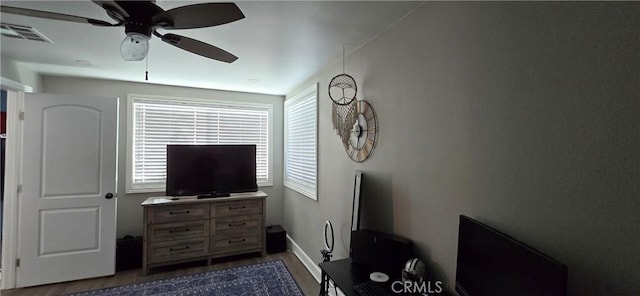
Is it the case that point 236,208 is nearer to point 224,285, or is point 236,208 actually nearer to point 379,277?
point 224,285

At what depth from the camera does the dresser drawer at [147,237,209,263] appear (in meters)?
3.17

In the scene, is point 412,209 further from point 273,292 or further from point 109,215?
point 109,215

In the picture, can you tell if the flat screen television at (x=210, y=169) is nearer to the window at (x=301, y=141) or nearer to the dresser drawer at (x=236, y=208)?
the dresser drawer at (x=236, y=208)

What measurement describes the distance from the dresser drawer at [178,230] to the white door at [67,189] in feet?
1.49

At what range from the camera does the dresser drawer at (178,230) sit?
10.4 ft

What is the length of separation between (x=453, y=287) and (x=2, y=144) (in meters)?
5.23

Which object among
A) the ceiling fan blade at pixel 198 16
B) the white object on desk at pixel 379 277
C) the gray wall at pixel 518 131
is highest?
the ceiling fan blade at pixel 198 16

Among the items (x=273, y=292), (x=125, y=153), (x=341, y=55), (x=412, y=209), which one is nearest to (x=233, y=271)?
(x=273, y=292)

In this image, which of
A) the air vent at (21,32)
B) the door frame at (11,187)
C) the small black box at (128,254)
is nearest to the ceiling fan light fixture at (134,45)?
the air vent at (21,32)

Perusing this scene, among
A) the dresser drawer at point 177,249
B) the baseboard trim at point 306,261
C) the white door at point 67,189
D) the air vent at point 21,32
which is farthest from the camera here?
the dresser drawer at point 177,249

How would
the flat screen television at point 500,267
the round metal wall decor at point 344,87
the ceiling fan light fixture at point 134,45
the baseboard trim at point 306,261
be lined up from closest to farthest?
1. the flat screen television at point 500,267
2. the ceiling fan light fixture at point 134,45
3. the round metal wall decor at point 344,87
4. the baseboard trim at point 306,261

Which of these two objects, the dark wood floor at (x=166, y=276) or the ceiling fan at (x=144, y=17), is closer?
the ceiling fan at (x=144, y=17)

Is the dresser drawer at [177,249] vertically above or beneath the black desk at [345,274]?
beneath

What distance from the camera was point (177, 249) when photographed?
3268 mm
